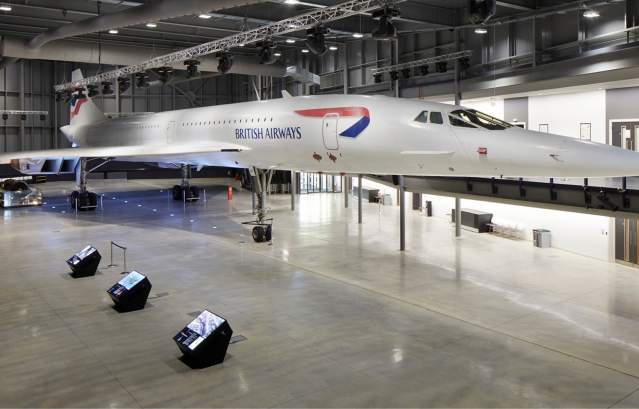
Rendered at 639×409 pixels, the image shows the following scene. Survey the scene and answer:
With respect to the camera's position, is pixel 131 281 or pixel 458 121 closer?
pixel 131 281

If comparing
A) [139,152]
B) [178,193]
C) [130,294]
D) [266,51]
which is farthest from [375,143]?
[178,193]

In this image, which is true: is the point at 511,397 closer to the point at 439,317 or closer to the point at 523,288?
the point at 439,317

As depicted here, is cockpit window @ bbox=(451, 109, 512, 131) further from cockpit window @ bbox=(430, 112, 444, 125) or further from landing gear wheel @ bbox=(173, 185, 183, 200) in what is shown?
landing gear wheel @ bbox=(173, 185, 183, 200)

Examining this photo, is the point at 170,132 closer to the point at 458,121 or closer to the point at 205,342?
the point at 458,121

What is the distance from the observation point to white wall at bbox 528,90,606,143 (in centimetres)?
1490

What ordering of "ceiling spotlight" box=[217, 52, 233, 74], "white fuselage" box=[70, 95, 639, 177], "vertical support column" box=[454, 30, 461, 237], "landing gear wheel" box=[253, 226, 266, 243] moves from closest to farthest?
"white fuselage" box=[70, 95, 639, 177]
"landing gear wheel" box=[253, 226, 266, 243]
"vertical support column" box=[454, 30, 461, 237]
"ceiling spotlight" box=[217, 52, 233, 74]

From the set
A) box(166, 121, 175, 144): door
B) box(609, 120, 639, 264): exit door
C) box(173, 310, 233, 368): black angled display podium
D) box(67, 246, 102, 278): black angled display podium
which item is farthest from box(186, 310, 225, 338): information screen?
box(166, 121, 175, 144): door

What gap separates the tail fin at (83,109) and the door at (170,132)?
24.0 ft

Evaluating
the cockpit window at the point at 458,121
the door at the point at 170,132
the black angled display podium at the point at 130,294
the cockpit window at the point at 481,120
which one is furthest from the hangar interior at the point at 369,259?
the door at the point at 170,132

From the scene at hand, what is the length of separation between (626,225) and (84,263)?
13.4m

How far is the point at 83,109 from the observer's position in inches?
1011

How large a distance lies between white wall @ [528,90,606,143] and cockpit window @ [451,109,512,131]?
6.03 m

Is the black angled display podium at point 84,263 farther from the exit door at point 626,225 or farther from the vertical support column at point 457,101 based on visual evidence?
the exit door at point 626,225

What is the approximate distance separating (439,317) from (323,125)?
19.0 feet
